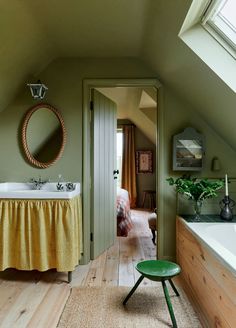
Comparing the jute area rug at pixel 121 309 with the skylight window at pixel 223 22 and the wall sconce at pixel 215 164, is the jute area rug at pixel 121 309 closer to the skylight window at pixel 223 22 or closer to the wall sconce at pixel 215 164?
the wall sconce at pixel 215 164

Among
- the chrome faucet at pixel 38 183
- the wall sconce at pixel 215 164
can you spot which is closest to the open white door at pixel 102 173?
the chrome faucet at pixel 38 183

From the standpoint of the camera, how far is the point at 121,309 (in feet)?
7.12

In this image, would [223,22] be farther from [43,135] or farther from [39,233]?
[39,233]

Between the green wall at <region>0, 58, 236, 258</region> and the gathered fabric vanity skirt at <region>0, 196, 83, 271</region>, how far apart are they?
542 millimetres

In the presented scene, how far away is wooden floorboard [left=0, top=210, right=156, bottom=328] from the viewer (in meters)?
2.08

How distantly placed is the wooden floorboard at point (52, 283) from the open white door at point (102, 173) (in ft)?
0.82

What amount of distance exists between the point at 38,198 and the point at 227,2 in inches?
87.3

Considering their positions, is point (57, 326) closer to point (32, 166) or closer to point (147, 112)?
point (32, 166)

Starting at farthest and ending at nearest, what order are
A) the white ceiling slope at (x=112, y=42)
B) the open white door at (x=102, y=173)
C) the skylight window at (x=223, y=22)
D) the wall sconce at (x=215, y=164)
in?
the open white door at (x=102, y=173) < the wall sconce at (x=215, y=164) < the white ceiling slope at (x=112, y=42) < the skylight window at (x=223, y=22)

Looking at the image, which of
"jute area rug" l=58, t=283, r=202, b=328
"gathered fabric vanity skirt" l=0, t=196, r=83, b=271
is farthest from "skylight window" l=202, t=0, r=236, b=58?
"jute area rug" l=58, t=283, r=202, b=328

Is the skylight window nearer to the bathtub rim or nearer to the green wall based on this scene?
the green wall

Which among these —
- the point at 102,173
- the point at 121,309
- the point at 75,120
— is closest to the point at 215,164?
the point at 102,173

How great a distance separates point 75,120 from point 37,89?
0.52m

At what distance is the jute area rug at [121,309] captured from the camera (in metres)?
1.99
